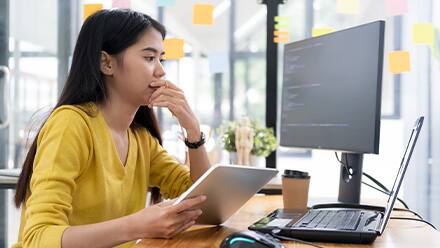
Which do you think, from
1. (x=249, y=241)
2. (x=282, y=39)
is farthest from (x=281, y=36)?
(x=249, y=241)

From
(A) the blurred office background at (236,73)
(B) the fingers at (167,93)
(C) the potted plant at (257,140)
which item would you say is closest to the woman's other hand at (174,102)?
(B) the fingers at (167,93)

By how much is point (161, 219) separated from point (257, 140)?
1.45 metres

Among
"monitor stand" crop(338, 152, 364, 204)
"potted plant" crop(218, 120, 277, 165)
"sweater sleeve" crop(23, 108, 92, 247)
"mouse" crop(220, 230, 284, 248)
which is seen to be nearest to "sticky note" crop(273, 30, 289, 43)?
"potted plant" crop(218, 120, 277, 165)

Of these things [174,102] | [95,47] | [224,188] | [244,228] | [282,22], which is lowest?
[244,228]

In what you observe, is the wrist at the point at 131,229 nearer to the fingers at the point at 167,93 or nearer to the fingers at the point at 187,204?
the fingers at the point at 187,204

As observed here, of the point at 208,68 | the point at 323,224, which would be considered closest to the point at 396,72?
the point at 208,68

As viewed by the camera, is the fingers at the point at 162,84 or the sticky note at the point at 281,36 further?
the sticky note at the point at 281,36

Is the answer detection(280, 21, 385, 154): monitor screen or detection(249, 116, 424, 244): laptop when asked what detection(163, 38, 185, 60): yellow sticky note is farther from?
detection(249, 116, 424, 244): laptop

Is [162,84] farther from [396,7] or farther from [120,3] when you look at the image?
[396,7]

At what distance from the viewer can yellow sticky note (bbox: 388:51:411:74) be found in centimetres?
246

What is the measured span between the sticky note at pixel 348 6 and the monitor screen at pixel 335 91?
2.76 feet

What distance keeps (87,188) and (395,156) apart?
166 centimetres

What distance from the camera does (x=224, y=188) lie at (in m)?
1.16

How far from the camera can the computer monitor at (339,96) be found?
144cm
